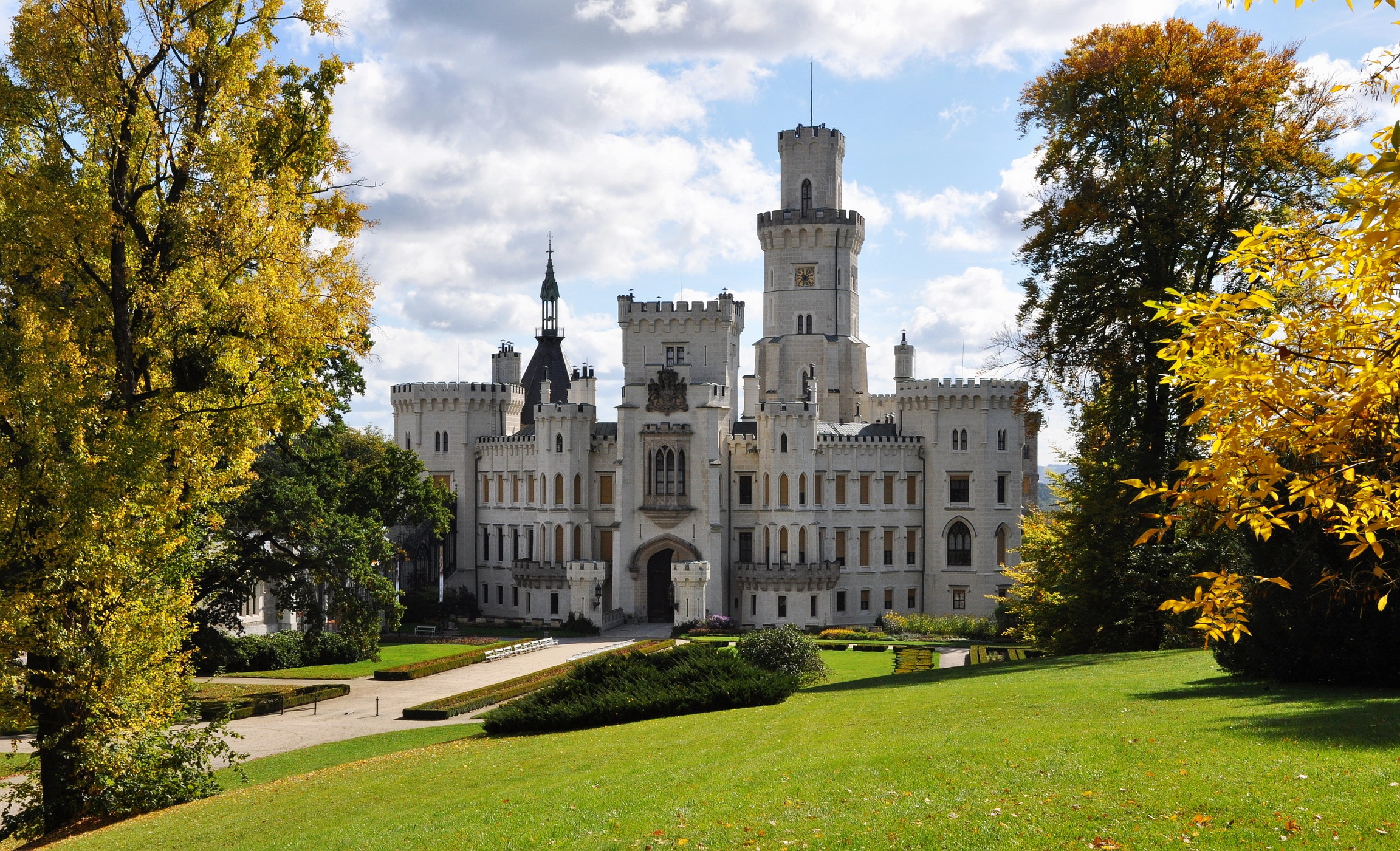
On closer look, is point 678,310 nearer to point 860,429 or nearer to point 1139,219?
point 860,429

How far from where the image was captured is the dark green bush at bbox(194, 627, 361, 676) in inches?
1481

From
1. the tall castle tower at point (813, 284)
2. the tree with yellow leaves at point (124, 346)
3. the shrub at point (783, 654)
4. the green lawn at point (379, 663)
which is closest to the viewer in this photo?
the tree with yellow leaves at point (124, 346)

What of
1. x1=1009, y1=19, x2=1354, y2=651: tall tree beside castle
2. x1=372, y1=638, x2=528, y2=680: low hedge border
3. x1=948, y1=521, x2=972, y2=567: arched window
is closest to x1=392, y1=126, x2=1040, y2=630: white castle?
x1=948, y1=521, x2=972, y2=567: arched window

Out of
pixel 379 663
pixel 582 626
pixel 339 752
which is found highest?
pixel 582 626

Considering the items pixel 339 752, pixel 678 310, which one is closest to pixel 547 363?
pixel 678 310

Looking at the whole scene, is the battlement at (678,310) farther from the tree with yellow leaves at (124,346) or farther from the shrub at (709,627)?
the tree with yellow leaves at (124,346)

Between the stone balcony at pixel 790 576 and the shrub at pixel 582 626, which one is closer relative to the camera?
the shrub at pixel 582 626

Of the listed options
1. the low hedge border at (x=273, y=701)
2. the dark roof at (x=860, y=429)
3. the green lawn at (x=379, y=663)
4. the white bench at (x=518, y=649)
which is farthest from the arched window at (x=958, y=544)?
the low hedge border at (x=273, y=701)

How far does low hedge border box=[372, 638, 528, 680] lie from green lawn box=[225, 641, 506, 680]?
0.93 meters

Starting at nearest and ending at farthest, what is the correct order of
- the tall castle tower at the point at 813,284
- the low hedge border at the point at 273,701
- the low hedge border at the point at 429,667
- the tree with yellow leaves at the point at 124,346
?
the tree with yellow leaves at the point at 124,346, the low hedge border at the point at 273,701, the low hedge border at the point at 429,667, the tall castle tower at the point at 813,284

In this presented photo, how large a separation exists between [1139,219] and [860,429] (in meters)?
34.1

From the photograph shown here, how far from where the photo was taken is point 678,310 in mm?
60406

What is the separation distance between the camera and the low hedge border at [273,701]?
30344mm

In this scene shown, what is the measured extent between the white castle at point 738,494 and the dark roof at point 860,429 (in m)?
0.21
